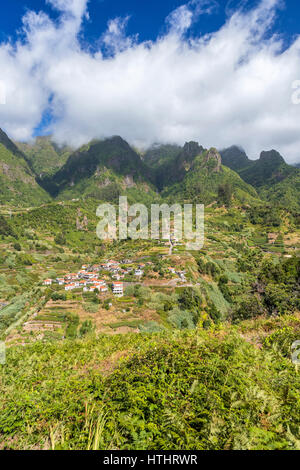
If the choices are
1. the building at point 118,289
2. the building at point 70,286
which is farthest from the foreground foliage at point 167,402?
the building at point 70,286

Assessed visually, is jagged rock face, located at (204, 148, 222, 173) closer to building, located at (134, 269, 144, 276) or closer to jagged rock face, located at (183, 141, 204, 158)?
jagged rock face, located at (183, 141, 204, 158)

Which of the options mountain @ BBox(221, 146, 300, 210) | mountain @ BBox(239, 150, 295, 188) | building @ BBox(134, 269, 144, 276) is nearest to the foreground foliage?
building @ BBox(134, 269, 144, 276)

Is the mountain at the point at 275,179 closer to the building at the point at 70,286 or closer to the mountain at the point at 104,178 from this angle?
the mountain at the point at 104,178

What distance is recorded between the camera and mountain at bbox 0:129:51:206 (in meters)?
145

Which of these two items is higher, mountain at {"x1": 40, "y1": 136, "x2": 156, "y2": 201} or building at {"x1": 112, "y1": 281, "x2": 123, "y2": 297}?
mountain at {"x1": 40, "y1": 136, "x2": 156, "y2": 201}

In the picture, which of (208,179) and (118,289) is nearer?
(118,289)

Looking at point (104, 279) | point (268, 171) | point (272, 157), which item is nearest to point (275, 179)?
point (268, 171)

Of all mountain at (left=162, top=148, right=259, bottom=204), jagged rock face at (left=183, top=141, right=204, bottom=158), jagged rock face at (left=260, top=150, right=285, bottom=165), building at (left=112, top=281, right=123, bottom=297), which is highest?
jagged rock face at (left=183, top=141, right=204, bottom=158)

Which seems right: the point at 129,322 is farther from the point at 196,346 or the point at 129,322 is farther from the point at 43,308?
the point at 196,346

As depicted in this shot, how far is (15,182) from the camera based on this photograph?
159250mm

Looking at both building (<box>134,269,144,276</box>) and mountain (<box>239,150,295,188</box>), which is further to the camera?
mountain (<box>239,150,295,188</box>)

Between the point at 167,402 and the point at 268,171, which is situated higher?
the point at 268,171

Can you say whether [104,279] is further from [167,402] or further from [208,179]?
[208,179]
